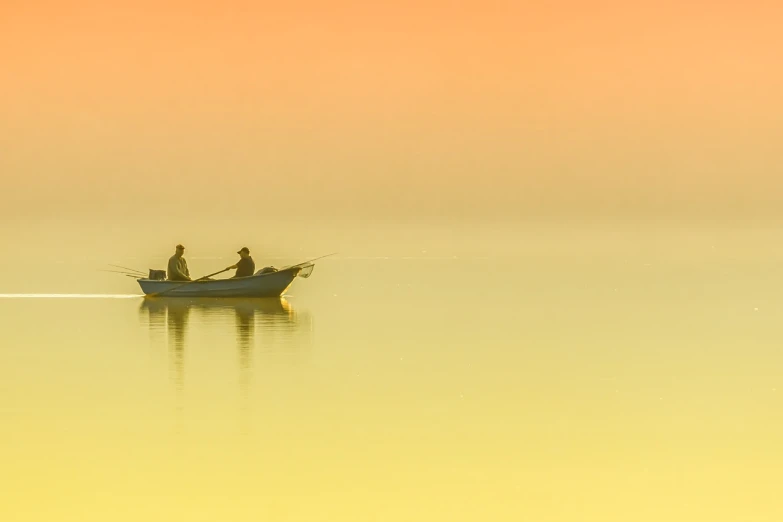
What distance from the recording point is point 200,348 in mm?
24719

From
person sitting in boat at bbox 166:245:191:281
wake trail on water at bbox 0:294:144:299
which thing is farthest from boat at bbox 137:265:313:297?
wake trail on water at bbox 0:294:144:299

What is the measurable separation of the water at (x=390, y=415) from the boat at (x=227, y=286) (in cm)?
172

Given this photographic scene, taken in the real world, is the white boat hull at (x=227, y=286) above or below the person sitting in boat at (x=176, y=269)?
below

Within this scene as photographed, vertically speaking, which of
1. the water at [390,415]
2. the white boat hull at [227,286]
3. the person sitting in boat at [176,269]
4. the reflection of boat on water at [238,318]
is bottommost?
the water at [390,415]

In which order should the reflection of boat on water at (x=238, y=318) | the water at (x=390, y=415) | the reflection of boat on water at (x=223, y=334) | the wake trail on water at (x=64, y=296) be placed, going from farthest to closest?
the wake trail on water at (x=64, y=296)
the reflection of boat on water at (x=238, y=318)
the reflection of boat on water at (x=223, y=334)
the water at (x=390, y=415)

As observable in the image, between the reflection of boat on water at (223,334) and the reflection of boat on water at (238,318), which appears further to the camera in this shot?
the reflection of boat on water at (238,318)

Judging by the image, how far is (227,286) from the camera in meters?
36.2

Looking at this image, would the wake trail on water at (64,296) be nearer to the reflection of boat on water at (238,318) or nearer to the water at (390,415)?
the reflection of boat on water at (238,318)

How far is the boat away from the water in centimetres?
172

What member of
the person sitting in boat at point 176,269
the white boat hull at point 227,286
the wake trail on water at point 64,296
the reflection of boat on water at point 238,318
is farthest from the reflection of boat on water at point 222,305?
the wake trail on water at point 64,296

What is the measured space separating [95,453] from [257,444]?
5.64 feet

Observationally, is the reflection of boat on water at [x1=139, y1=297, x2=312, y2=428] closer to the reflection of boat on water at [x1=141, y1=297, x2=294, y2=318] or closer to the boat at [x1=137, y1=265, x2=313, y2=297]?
the reflection of boat on water at [x1=141, y1=297, x2=294, y2=318]

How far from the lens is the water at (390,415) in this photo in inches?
488

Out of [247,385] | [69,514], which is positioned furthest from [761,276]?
[69,514]
